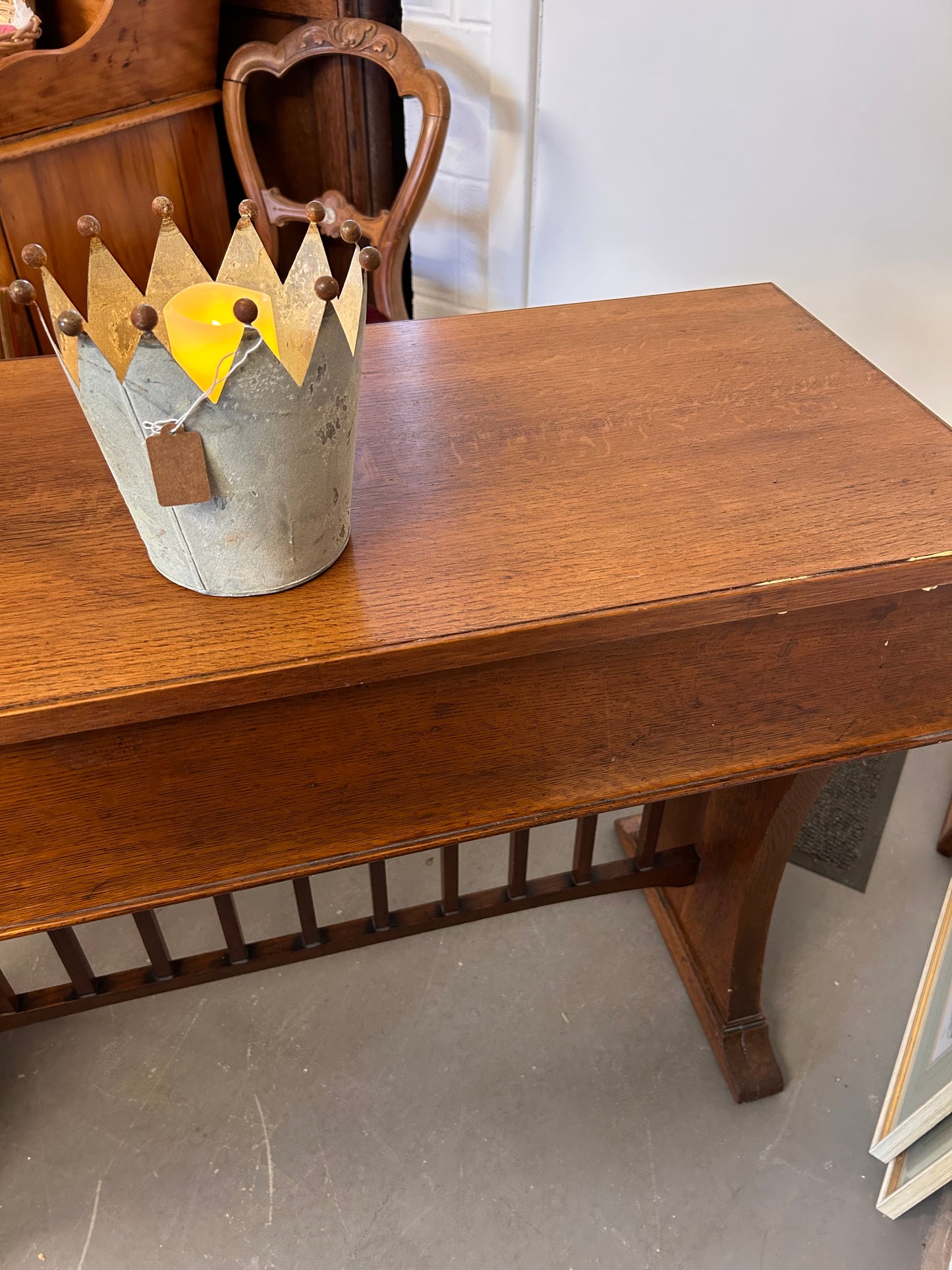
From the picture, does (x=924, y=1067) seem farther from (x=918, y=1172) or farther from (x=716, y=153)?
(x=716, y=153)

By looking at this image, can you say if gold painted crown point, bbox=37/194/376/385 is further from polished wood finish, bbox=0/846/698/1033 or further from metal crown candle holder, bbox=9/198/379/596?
polished wood finish, bbox=0/846/698/1033

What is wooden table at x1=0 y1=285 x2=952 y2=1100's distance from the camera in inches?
22.5

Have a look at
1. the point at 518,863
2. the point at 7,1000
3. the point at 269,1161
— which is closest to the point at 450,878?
the point at 518,863

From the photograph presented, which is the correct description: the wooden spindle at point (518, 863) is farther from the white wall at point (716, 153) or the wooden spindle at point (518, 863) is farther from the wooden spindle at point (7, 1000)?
→ the white wall at point (716, 153)

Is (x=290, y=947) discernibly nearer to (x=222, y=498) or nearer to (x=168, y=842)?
(x=168, y=842)

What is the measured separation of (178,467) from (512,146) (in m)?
1.37

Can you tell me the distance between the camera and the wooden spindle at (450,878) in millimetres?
1047

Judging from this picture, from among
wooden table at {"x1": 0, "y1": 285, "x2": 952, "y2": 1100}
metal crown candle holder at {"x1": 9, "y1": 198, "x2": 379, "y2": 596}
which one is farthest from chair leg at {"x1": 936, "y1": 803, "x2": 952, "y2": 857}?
metal crown candle holder at {"x1": 9, "y1": 198, "x2": 379, "y2": 596}

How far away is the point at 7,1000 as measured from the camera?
3.32 feet

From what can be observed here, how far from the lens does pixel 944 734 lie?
746 mm

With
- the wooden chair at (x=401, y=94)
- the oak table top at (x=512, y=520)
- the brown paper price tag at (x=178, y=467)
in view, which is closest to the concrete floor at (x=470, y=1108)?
the oak table top at (x=512, y=520)

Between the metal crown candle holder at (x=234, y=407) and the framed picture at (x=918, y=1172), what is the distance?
0.89m

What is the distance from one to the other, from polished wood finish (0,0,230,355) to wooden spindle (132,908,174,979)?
108 cm

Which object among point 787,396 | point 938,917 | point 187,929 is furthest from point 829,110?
point 187,929
